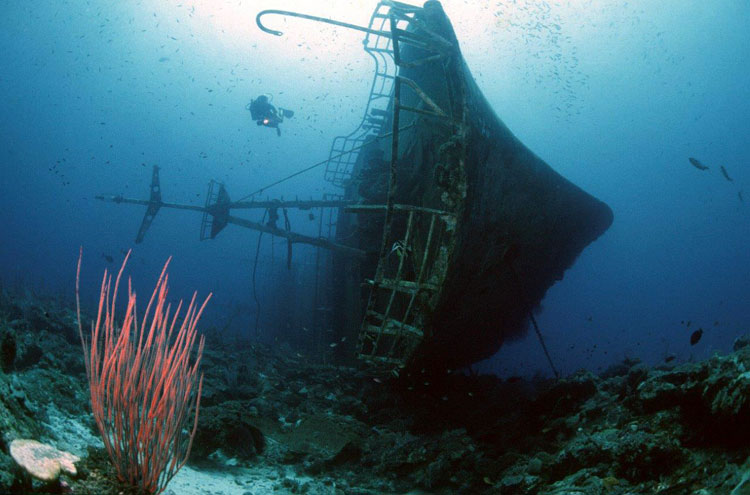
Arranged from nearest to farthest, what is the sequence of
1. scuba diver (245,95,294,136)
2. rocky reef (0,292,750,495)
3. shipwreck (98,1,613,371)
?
rocky reef (0,292,750,495) → shipwreck (98,1,613,371) → scuba diver (245,95,294,136)

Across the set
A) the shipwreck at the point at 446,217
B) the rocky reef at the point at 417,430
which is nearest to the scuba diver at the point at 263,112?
the shipwreck at the point at 446,217

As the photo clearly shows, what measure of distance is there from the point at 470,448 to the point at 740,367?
3.16 m

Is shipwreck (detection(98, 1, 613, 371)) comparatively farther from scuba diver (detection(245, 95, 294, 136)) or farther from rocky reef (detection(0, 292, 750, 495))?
scuba diver (detection(245, 95, 294, 136))

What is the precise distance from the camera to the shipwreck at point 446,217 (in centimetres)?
584

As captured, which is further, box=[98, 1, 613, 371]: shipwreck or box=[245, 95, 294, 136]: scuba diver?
box=[245, 95, 294, 136]: scuba diver

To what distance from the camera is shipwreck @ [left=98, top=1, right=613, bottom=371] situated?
584 centimetres

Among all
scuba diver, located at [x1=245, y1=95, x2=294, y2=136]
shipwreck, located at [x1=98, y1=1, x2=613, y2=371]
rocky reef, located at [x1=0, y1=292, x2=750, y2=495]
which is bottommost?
rocky reef, located at [x1=0, y1=292, x2=750, y2=495]

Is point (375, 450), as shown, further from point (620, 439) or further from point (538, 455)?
point (620, 439)

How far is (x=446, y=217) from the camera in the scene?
18.9 ft

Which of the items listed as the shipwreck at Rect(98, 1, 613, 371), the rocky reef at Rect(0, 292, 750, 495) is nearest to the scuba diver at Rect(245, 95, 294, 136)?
the shipwreck at Rect(98, 1, 613, 371)

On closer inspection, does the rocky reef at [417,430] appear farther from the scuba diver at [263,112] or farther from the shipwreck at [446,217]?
the scuba diver at [263,112]

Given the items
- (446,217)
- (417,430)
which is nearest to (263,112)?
(446,217)

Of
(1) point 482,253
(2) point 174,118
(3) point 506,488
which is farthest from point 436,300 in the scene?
(2) point 174,118

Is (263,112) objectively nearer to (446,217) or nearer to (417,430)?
(446,217)
